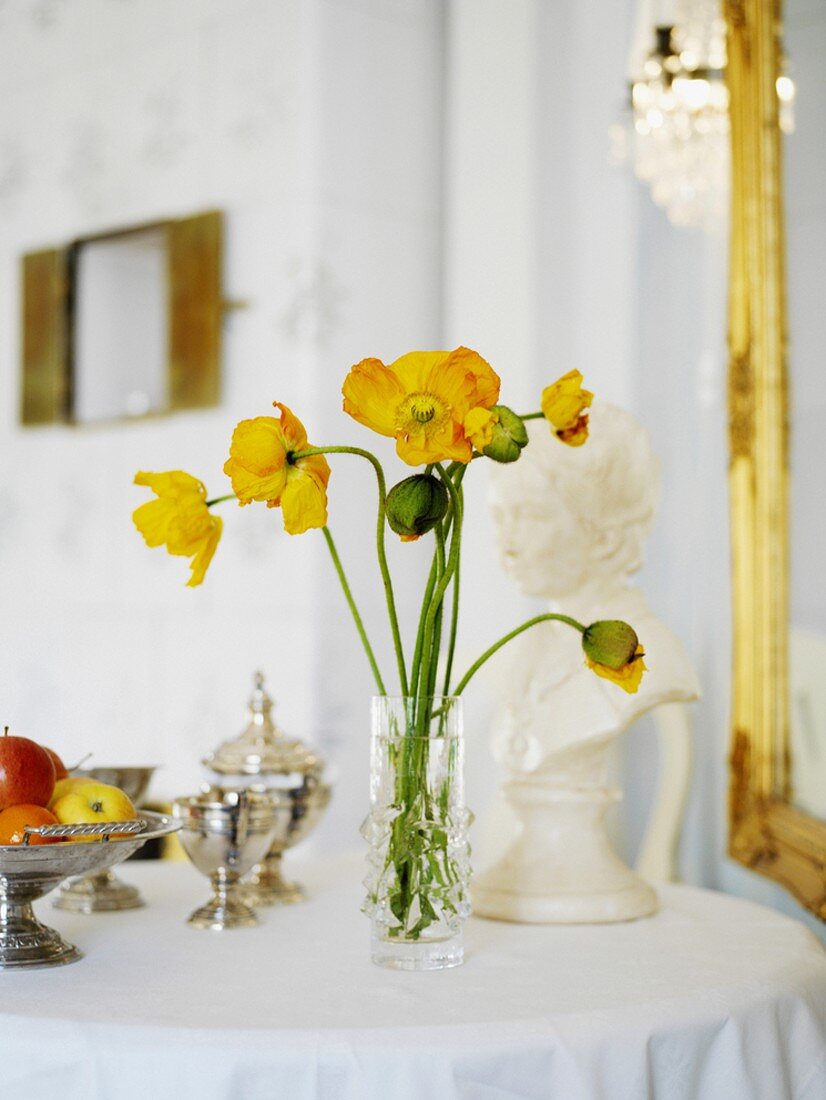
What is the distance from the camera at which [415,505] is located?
1.21m

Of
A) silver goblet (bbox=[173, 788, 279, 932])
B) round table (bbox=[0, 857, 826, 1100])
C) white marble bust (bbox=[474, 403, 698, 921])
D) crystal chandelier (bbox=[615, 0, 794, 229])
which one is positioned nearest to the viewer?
round table (bbox=[0, 857, 826, 1100])

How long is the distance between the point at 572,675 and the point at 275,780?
Result: 405 mm

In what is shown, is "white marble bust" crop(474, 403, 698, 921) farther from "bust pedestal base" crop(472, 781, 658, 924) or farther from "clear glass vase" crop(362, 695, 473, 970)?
"clear glass vase" crop(362, 695, 473, 970)

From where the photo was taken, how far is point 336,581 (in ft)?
10.2

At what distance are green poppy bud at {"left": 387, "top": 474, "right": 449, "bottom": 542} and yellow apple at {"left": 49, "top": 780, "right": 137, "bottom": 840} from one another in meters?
0.43

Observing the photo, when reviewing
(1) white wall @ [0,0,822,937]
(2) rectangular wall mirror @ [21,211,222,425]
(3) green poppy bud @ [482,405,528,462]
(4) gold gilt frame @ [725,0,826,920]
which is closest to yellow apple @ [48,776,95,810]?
(3) green poppy bud @ [482,405,528,462]

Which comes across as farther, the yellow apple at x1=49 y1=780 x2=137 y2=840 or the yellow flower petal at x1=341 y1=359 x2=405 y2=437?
the yellow apple at x1=49 y1=780 x2=137 y2=840

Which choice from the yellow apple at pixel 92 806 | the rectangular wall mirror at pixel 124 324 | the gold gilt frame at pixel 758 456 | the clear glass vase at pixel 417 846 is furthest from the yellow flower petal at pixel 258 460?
the rectangular wall mirror at pixel 124 324

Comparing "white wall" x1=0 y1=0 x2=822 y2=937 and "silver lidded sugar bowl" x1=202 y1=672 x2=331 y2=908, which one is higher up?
"white wall" x1=0 y1=0 x2=822 y2=937

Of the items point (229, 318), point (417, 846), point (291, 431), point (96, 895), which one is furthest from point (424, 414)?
point (229, 318)

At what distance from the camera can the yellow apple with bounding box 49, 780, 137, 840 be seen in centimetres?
135

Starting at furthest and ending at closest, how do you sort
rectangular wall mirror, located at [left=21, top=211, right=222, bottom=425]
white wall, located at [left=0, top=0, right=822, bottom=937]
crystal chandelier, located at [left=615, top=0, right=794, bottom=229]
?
1. rectangular wall mirror, located at [left=21, top=211, right=222, bottom=425]
2. white wall, located at [left=0, top=0, right=822, bottom=937]
3. crystal chandelier, located at [left=615, top=0, right=794, bottom=229]

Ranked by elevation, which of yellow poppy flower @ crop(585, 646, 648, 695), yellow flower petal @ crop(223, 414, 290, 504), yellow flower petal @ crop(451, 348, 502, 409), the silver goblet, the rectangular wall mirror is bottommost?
the silver goblet

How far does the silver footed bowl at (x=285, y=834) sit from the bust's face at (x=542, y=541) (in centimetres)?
38
